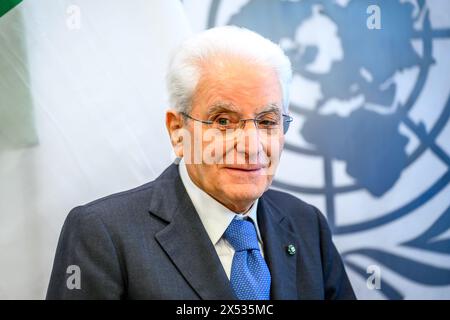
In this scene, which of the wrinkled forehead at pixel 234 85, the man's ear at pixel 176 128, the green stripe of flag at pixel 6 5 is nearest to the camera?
the wrinkled forehead at pixel 234 85

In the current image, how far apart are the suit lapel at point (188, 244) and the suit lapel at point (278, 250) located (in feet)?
0.50

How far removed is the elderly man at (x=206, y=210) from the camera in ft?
4.08

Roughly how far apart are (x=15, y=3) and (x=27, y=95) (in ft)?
0.99

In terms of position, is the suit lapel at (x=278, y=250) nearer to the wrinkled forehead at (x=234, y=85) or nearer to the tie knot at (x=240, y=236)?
the tie knot at (x=240, y=236)

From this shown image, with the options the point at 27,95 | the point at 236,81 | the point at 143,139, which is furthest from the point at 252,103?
the point at 27,95

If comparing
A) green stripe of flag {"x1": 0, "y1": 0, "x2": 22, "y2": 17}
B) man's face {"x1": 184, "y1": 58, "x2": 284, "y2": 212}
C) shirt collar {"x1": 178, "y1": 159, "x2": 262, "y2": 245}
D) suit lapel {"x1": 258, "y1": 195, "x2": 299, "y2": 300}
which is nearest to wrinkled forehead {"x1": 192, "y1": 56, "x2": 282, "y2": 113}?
man's face {"x1": 184, "y1": 58, "x2": 284, "y2": 212}

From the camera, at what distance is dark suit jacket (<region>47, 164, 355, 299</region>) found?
1.24 metres

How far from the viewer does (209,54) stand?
1246 mm

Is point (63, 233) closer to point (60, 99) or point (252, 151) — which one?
point (60, 99)

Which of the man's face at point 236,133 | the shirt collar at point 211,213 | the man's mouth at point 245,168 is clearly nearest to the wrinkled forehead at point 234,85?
the man's face at point 236,133

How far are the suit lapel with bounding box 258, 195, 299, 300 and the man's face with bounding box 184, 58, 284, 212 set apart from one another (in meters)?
0.15

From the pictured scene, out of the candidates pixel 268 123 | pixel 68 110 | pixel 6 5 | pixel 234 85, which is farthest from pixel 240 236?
pixel 6 5

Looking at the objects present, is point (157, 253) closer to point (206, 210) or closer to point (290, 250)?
point (206, 210)
